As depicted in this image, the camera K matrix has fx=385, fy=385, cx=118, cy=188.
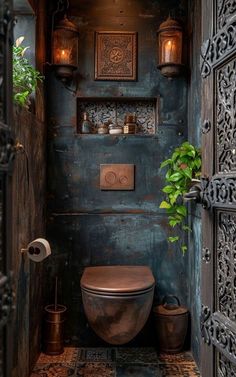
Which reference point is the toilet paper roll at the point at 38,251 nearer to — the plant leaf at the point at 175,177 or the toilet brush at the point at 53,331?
the toilet brush at the point at 53,331

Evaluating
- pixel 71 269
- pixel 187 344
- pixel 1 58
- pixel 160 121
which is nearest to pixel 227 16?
pixel 1 58

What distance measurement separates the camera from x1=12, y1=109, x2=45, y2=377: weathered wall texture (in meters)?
1.85

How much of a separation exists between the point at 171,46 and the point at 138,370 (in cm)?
197

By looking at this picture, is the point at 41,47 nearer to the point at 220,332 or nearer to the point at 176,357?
the point at 220,332

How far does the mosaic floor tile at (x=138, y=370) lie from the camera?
214cm

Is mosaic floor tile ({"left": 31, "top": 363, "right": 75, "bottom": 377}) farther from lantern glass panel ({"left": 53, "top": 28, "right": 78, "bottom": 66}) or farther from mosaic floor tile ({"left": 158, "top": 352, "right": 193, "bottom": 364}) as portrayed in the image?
lantern glass panel ({"left": 53, "top": 28, "right": 78, "bottom": 66})

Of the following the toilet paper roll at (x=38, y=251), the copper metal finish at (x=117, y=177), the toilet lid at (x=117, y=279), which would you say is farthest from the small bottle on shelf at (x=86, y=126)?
the toilet paper roll at (x=38, y=251)

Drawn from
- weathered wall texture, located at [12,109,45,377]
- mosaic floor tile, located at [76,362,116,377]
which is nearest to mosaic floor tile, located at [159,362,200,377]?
mosaic floor tile, located at [76,362,116,377]

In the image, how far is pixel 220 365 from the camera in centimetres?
110

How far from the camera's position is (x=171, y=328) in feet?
7.85

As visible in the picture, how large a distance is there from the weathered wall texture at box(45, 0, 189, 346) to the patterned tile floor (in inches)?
10.0

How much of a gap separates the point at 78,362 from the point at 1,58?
76.0 inches

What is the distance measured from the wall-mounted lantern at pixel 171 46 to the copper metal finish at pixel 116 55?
0.67 ft

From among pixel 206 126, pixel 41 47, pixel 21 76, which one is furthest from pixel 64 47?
pixel 206 126
